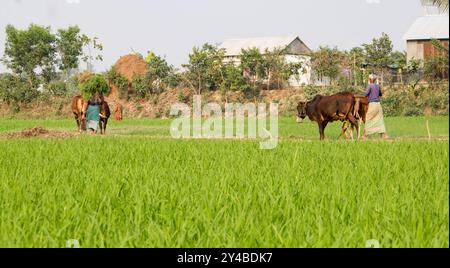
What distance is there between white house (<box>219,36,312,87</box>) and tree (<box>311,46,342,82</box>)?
584 millimetres

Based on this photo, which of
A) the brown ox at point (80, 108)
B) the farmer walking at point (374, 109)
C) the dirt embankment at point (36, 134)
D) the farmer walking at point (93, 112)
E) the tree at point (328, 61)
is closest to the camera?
the farmer walking at point (374, 109)

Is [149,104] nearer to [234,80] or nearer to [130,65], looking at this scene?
[130,65]

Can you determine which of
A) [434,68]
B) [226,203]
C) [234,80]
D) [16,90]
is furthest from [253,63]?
[226,203]

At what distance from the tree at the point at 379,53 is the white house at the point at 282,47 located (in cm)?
274

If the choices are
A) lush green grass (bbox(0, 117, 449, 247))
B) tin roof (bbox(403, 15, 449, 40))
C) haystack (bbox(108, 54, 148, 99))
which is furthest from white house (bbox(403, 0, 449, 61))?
lush green grass (bbox(0, 117, 449, 247))

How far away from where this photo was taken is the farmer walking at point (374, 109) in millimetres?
13664

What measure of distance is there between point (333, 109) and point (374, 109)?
0.97 m

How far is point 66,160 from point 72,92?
82.0ft

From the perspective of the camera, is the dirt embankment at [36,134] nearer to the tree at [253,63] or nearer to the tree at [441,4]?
the tree at [441,4]

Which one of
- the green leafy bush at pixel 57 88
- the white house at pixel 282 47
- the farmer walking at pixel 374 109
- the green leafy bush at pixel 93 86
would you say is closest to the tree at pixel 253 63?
the white house at pixel 282 47

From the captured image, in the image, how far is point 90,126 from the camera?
57.9ft

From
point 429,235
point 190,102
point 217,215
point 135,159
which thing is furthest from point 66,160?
point 190,102

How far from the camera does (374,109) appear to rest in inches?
552
